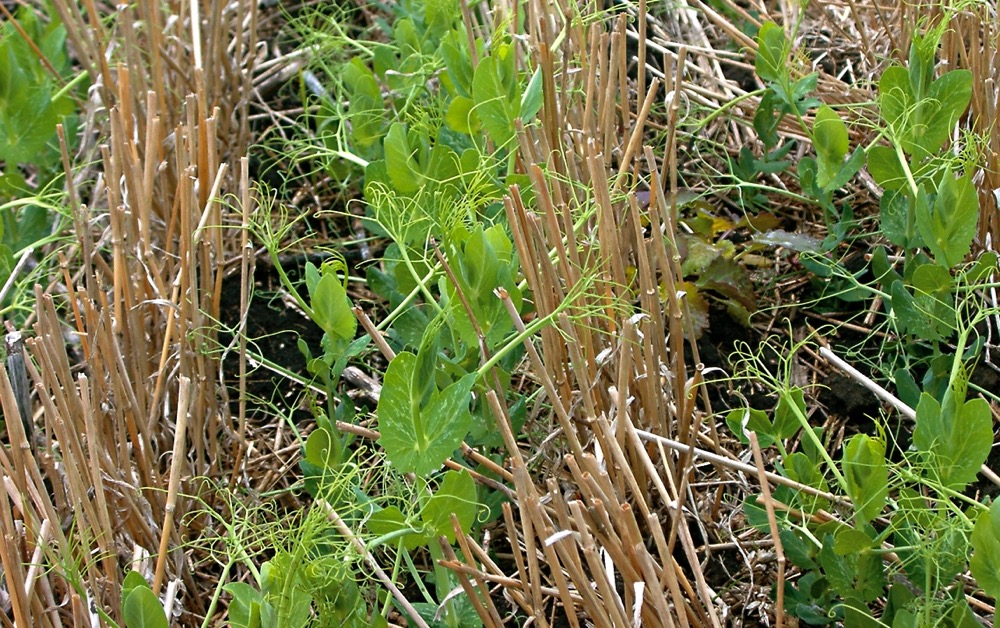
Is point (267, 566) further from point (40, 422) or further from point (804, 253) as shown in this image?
point (804, 253)

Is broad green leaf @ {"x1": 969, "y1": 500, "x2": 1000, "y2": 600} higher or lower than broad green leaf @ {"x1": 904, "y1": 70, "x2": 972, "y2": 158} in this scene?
lower

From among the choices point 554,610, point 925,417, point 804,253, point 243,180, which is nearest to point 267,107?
point 243,180

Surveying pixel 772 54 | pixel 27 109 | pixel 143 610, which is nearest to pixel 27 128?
pixel 27 109

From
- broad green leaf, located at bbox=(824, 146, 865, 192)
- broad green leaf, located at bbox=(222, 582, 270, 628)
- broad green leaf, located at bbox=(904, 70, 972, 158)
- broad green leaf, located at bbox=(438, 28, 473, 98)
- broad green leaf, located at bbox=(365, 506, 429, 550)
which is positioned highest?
broad green leaf, located at bbox=(438, 28, 473, 98)

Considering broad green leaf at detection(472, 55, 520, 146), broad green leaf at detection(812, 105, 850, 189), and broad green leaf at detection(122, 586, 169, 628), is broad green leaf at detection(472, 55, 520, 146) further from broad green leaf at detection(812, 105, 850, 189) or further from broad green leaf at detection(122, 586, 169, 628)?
broad green leaf at detection(122, 586, 169, 628)

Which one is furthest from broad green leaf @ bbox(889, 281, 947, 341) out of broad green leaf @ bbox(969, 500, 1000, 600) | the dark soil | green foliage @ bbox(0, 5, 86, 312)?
green foliage @ bbox(0, 5, 86, 312)

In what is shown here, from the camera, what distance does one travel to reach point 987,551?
2.62 ft

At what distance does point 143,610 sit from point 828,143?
91cm

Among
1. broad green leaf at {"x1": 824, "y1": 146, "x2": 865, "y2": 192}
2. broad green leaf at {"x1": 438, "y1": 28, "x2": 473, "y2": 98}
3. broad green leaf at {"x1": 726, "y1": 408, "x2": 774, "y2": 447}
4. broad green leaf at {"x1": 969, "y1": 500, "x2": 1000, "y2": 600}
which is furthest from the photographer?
broad green leaf at {"x1": 438, "y1": 28, "x2": 473, "y2": 98}

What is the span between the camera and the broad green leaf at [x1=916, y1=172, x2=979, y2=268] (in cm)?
110

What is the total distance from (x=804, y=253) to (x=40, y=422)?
3.25ft

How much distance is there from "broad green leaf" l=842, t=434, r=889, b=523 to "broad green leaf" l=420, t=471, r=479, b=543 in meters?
0.31

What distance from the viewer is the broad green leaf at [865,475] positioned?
2.86 feet

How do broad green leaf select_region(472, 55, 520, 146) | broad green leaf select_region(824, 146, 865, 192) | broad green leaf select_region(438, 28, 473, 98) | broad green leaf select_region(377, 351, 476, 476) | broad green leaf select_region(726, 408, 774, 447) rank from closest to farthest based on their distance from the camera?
1. broad green leaf select_region(377, 351, 476, 476)
2. broad green leaf select_region(726, 408, 774, 447)
3. broad green leaf select_region(472, 55, 520, 146)
4. broad green leaf select_region(824, 146, 865, 192)
5. broad green leaf select_region(438, 28, 473, 98)
